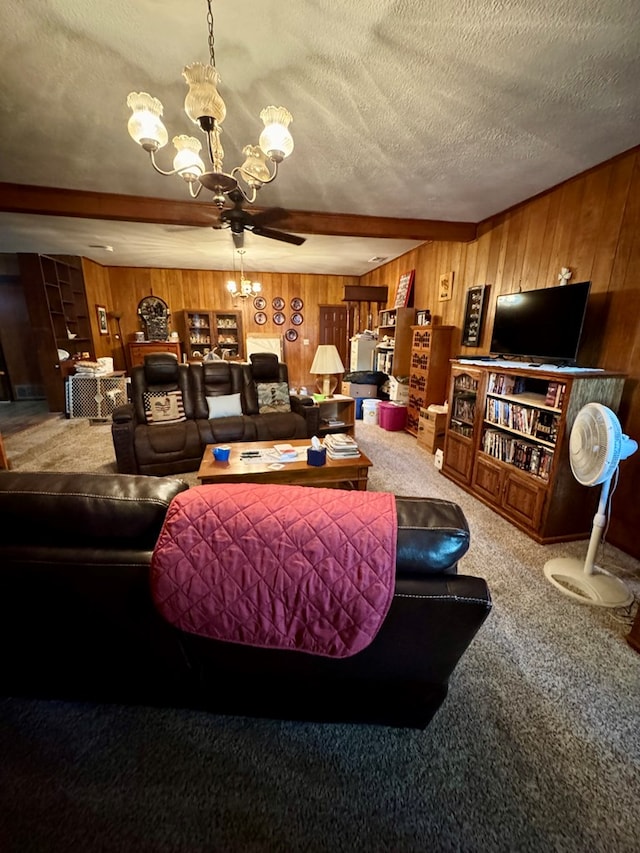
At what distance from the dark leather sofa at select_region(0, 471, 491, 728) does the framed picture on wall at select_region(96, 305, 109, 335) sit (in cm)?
656

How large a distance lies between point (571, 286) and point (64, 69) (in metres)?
3.10

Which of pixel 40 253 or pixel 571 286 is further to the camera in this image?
pixel 40 253

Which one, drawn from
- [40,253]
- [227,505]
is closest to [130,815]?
[227,505]

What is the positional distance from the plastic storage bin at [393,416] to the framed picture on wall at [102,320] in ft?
17.9

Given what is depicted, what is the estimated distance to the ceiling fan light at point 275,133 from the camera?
60.9 inches

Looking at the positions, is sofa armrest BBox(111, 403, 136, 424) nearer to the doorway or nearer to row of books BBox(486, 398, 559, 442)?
row of books BBox(486, 398, 559, 442)

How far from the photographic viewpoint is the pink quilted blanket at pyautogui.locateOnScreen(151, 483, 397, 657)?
863 mm

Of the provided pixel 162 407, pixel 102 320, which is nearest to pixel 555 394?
pixel 162 407

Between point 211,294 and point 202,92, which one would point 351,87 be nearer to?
point 202,92

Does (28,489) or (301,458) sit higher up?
(28,489)

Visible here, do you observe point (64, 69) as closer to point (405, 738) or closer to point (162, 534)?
point (162, 534)

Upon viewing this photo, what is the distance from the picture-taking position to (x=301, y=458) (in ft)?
8.50

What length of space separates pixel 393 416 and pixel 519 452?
2.44 metres

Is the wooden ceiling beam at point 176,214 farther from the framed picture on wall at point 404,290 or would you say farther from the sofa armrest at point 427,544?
the sofa armrest at point 427,544
